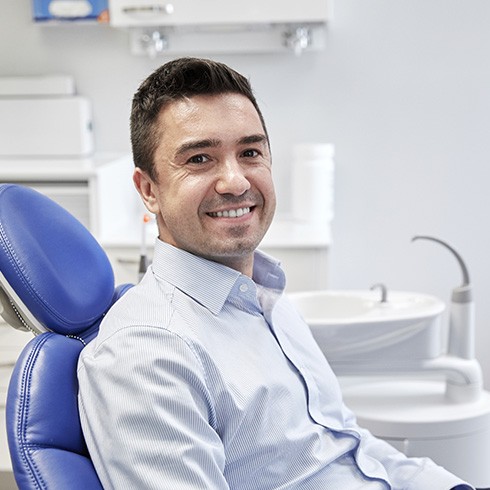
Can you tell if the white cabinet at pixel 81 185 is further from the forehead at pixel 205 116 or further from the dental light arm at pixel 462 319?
the forehead at pixel 205 116

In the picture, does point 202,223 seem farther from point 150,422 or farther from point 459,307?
point 459,307

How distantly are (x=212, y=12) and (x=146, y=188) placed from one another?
48.4 inches

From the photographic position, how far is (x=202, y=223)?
1140 millimetres

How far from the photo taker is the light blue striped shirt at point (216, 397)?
945 mm

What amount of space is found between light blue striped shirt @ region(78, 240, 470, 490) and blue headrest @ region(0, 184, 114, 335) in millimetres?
103

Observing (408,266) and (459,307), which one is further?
(408,266)

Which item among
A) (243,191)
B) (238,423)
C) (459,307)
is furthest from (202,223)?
(459,307)

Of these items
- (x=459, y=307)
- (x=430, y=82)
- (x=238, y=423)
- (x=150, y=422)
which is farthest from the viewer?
(x=430, y=82)

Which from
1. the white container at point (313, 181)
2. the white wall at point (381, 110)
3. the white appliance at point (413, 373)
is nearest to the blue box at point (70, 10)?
the white wall at point (381, 110)

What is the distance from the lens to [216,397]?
1029mm

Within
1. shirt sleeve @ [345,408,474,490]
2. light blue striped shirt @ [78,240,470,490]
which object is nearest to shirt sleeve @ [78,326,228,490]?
light blue striped shirt @ [78,240,470,490]

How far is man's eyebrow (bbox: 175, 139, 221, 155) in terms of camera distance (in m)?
1.12

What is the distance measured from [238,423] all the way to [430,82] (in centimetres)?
172

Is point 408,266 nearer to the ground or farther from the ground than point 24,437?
nearer to the ground
